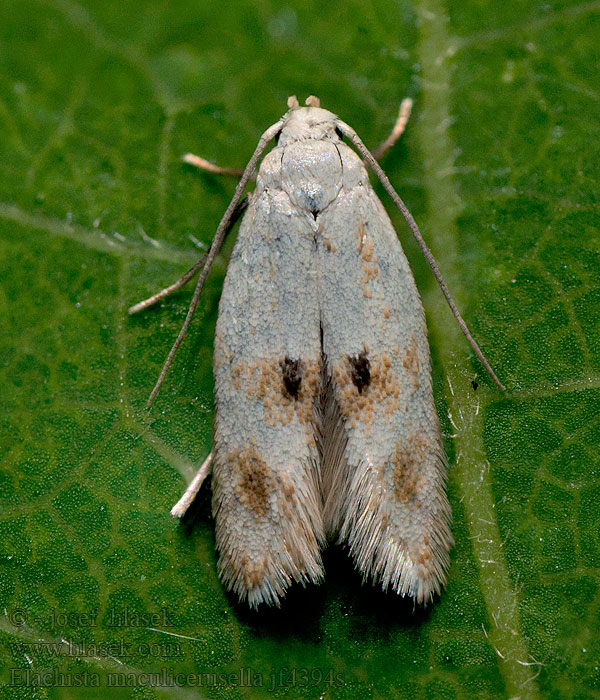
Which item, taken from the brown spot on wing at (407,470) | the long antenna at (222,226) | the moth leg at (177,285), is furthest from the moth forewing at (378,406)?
the moth leg at (177,285)

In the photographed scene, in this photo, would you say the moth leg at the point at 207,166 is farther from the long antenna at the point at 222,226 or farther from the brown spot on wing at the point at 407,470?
the brown spot on wing at the point at 407,470

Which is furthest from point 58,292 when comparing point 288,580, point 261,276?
point 288,580

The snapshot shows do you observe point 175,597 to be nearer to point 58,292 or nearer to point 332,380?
point 332,380

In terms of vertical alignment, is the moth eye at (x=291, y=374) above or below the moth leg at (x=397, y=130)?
below

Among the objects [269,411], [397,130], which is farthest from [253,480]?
[397,130]

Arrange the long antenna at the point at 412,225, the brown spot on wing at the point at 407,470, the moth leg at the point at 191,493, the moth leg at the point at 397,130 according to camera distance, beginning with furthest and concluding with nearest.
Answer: the moth leg at the point at 397,130 → the moth leg at the point at 191,493 → the long antenna at the point at 412,225 → the brown spot on wing at the point at 407,470

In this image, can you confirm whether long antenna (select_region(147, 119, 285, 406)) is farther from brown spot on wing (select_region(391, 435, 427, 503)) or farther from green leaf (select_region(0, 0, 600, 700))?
brown spot on wing (select_region(391, 435, 427, 503))
